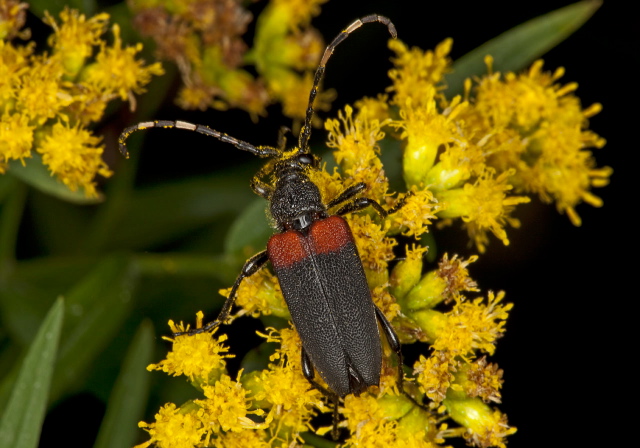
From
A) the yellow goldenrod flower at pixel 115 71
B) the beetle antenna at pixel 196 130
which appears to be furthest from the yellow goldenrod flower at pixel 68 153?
the yellow goldenrod flower at pixel 115 71

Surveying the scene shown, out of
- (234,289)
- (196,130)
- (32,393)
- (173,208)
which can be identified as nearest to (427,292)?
(234,289)

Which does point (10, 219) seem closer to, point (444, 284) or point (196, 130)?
point (196, 130)

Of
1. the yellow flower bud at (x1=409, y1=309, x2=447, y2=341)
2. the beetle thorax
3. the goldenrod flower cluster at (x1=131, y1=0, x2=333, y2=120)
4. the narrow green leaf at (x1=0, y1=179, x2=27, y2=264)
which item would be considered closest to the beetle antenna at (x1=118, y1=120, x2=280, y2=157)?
the beetle thorax

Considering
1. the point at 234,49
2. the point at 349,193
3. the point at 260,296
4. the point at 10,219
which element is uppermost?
the point at 234,49

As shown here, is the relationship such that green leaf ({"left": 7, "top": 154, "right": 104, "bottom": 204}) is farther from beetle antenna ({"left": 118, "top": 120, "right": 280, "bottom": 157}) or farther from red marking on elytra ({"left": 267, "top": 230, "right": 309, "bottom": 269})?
red marking on elytra ({"left": 267, "top": 230, "right": 309, "bottom": 269})

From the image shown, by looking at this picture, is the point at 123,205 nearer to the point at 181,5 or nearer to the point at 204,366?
the point at 181,5
